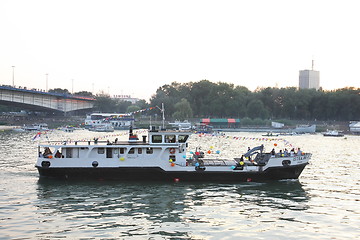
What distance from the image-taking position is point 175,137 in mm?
31875

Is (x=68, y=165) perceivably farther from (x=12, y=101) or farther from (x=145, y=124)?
(x=145, y=124)

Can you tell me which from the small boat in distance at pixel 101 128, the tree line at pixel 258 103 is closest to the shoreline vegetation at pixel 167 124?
the tree line at pixel 258 103

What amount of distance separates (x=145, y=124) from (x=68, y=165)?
387 ft

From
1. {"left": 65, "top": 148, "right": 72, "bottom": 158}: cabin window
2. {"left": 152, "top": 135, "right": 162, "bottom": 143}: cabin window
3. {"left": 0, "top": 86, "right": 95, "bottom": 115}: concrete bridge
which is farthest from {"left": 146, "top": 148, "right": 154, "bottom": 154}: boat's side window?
{"left": 0, "top": 86, "right": 95, "bottom": 115}: concrete bridge

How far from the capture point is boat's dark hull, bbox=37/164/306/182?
31094 millimetres

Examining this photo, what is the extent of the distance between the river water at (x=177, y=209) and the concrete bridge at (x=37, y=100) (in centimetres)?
8797

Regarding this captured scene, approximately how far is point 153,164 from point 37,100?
108m

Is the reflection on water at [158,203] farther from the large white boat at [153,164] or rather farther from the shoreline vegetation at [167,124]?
the shoreline vegetation at [167,124]

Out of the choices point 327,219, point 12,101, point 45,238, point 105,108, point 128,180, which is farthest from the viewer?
point 105,108

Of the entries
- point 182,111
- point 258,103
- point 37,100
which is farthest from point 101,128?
point 258,103

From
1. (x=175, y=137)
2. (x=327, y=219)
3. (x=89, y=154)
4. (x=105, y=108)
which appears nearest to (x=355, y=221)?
(x=327, y=219)

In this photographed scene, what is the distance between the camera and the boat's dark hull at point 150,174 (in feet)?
102

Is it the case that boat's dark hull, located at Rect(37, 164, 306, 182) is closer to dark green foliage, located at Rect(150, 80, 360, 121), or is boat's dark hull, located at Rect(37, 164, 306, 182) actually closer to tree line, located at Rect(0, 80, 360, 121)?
tree line, located at Rect(0, 80, 360, 121)

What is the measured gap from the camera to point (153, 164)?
103 ft
